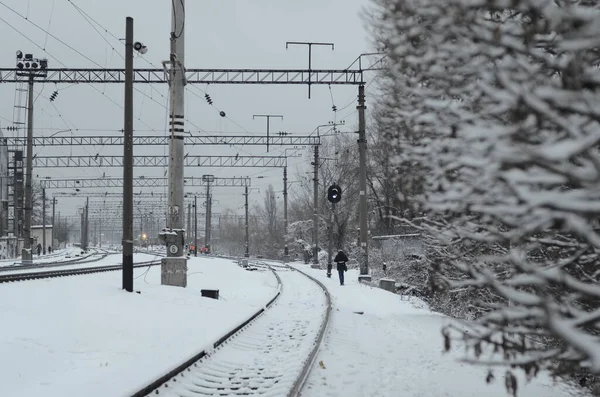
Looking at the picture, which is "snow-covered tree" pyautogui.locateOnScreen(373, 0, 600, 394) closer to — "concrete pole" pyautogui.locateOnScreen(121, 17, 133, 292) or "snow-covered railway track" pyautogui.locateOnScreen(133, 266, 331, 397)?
"snow-covered railway track" pyautogui.locateOnScreen(133, 266, 331, 397)

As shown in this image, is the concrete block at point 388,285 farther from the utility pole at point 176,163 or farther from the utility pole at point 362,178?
the utility pole at point 176,163

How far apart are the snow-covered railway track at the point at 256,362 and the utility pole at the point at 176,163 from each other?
502cm

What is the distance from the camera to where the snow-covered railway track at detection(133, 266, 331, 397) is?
7.00m

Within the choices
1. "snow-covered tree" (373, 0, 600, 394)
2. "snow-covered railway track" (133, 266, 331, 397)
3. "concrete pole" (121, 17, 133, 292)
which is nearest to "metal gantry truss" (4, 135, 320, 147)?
"concrete pole" (121, 17, 133, 292)

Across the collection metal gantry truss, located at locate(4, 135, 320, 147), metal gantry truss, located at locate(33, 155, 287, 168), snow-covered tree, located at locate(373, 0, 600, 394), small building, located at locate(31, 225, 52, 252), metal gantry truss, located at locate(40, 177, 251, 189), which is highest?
metal gantry truss, located at locate(4, 135, 320, 147)

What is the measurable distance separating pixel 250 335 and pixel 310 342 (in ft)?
5.71

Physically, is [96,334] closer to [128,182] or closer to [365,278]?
[128,182]

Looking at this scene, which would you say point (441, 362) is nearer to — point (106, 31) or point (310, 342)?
point (310, 342)

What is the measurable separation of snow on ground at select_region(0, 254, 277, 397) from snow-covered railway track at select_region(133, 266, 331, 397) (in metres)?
0.23

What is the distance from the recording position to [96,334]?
9.90 m

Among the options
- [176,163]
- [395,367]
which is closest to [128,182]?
[176,163]

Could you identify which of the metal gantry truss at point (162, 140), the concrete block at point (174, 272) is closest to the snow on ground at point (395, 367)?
the concrete block at point (174, 272)

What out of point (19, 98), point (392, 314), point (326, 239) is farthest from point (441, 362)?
point (326, 239)

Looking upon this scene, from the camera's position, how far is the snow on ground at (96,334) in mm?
7062
